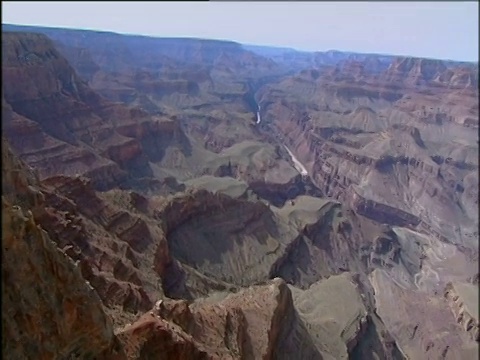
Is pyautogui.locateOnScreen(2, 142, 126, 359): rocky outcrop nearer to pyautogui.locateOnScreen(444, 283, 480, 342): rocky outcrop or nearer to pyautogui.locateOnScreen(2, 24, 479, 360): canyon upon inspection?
pyautogui.locateOnScreen(2, 24, 479, 360): canyon

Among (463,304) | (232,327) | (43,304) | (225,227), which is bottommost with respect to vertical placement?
(463,304)

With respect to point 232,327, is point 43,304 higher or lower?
higher

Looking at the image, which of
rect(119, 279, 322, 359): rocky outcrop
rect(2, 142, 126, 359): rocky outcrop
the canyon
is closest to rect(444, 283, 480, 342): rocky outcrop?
the canyon

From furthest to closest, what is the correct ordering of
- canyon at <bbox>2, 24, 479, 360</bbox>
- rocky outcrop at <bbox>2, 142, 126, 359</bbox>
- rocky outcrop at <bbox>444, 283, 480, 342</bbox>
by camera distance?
Result: rocky outcrop at <bbox>444, 283, 480, 342</bbox>
canyon at <bbox>2, 24, 479, 360</bbox>
rocky outcrop at <bbox>2, 142, 126, 359</bbox>

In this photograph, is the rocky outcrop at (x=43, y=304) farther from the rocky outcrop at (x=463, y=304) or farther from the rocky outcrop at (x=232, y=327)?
the rocky outcrop at (x=463, y=304)

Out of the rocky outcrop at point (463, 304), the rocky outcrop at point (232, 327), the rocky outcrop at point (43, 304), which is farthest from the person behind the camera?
the rocky outcrop at point (463, 304)

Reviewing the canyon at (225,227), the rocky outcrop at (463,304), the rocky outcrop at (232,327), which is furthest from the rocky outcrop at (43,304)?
the rocky outcrop at (463,304)

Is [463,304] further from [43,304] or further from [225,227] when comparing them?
[43,304]

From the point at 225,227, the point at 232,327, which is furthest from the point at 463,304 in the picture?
the point at 232,327
